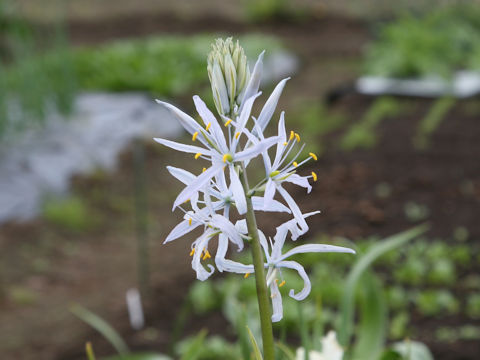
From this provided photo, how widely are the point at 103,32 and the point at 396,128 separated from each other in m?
8.35

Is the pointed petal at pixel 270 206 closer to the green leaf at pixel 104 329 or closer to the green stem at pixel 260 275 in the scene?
the green stem at pixel 260 275

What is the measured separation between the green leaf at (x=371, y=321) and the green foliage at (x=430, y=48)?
5.21m

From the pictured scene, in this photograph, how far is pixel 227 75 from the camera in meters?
1.15

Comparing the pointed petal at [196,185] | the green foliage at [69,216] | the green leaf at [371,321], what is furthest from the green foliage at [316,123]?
the pointed petal at [196,185]

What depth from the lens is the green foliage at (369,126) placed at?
625 centimetres

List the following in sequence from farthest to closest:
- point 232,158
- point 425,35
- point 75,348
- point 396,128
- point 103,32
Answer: point 103,32 < point 425,35 < point 396,128 < point 75,348 < point 232,158

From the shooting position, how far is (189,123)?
117cm

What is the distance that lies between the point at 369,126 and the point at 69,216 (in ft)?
9.86

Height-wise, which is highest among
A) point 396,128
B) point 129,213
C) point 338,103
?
point 338,103

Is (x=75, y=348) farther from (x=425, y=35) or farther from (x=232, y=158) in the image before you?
(x=425, y=35)

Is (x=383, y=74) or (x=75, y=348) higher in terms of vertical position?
(x=383, y=74)

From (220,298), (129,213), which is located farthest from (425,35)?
(220,298)

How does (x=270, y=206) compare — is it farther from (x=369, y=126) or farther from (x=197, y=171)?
(x=369, y=126)

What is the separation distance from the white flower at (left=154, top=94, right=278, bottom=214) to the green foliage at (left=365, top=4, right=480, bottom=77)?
6.38 meters
